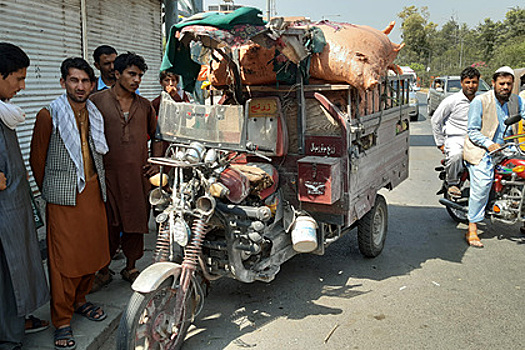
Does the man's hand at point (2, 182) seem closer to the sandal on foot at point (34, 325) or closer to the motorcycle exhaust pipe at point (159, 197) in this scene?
the motorcycle exhaust pipe at point (159, 197)

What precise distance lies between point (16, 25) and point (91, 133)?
2.77m

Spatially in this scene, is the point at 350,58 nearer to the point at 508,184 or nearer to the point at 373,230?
the point at 373,230

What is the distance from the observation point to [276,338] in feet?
11.8

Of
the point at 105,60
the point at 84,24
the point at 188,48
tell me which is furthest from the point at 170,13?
the point at 188,48

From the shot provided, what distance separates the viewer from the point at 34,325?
3461 mm

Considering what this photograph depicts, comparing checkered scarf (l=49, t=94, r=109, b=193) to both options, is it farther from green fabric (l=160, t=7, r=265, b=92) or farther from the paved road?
the paved road

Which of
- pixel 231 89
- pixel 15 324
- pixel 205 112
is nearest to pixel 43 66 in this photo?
pixel 231 89

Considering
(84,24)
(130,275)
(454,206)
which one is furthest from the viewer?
(84,24)

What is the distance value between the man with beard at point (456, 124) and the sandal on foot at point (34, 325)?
5.01m

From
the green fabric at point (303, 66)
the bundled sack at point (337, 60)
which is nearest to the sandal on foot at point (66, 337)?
the bundled sack at point (337, 60)

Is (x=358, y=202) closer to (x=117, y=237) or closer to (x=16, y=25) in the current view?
(x=117, y=237)

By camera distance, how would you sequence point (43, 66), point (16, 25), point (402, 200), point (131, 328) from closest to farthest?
1. point (131, 328)
2. point (16, 25)
3. point (43, 66)
4. point (402, 200)

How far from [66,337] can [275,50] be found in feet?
9.47

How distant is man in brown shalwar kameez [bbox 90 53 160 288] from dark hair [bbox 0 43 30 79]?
87cm
